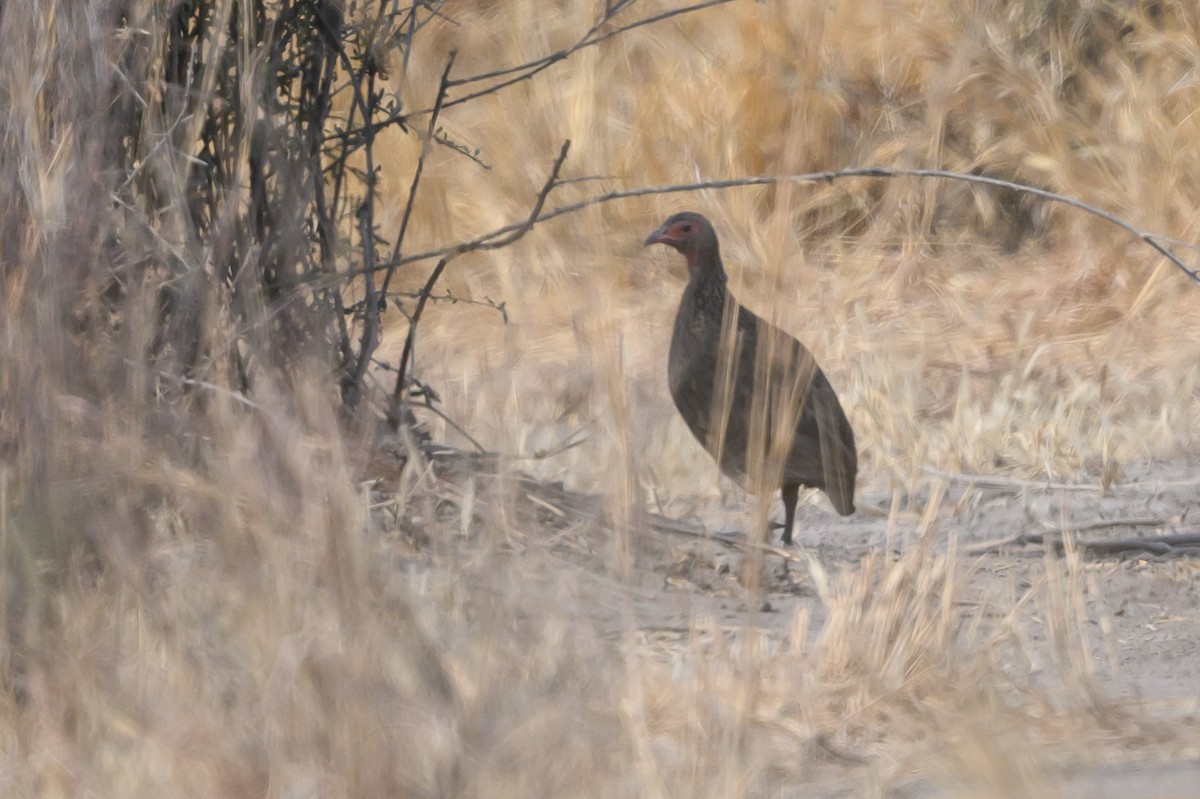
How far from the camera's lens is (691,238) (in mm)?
4516

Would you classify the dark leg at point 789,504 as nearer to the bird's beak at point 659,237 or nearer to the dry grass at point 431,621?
the dry grass at point 431,621

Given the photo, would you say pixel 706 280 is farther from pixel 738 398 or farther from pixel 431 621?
pixel 431 621

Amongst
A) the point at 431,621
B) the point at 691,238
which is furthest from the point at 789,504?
the point at 431,621

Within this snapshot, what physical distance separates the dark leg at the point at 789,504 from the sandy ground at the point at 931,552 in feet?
0.13

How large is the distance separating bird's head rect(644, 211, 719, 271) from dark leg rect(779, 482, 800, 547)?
569 millimetres

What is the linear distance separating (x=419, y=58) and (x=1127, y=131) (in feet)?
9.20

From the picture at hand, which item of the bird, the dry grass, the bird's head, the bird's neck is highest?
the bird's head

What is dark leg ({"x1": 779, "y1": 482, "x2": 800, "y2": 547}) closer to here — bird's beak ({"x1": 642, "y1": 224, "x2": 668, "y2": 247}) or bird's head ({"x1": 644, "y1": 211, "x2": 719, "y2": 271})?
bird's head ({"x1": 644, "y1": 211, "x2": 719, "y2": 271})

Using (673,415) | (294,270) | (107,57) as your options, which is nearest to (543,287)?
(673,415)

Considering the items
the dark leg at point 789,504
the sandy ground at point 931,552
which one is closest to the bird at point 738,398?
the dark leg at point 789,504

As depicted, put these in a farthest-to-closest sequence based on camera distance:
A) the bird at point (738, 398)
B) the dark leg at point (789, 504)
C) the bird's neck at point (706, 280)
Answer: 1. the bird's neck at point (706, 280)
2. the dark leg at point (789, 504)
3. the bird at point (738, 398)

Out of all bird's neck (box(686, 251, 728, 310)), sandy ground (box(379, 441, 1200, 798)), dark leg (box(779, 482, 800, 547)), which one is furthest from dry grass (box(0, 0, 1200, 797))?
bird's neck (box(686, 251, 728, 310))

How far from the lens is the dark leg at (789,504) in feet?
14.0

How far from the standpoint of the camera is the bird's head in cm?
449
